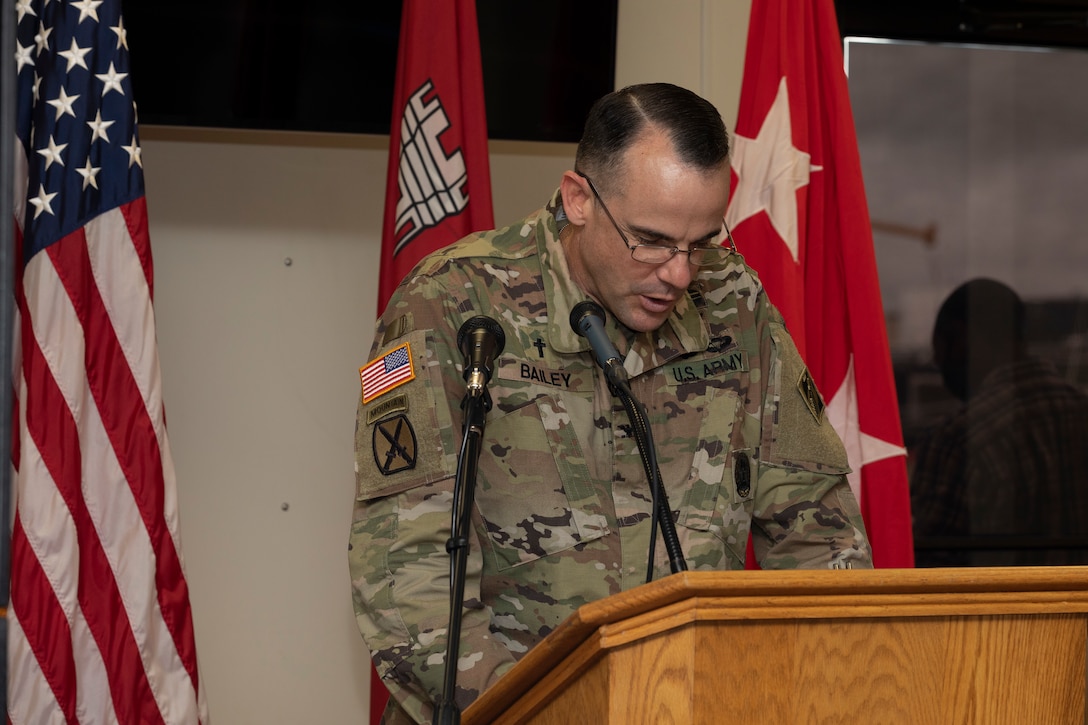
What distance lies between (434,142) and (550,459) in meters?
1.24

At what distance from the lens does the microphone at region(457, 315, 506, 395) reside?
52.9 inches

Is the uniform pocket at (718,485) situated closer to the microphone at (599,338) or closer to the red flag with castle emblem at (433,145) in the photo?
the microphone at (599,338)

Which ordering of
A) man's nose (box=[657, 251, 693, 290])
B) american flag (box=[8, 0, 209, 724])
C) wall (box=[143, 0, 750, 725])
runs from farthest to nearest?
wall (box=[143, 0, 750, 725]) < american flag (box=[8, 0, 209, 724]) < man's nose (box=[657, 251, 693, 290])

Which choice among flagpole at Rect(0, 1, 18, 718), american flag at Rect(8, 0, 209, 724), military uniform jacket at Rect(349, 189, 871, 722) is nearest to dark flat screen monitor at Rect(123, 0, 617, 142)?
american flag at Rect(8, 0, 209, 724)

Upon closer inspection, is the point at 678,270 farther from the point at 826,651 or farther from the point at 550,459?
the point at 826,651

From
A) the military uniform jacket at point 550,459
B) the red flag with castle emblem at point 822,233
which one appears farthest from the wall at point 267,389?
the military uniform jacket at point 550,459

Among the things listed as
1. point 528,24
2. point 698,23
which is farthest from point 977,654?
point 698,23

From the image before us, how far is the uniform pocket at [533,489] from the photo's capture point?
167 cm

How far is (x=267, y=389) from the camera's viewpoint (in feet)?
9.86

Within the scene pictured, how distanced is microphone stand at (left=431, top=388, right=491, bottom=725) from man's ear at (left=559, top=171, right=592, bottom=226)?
1.57 feet

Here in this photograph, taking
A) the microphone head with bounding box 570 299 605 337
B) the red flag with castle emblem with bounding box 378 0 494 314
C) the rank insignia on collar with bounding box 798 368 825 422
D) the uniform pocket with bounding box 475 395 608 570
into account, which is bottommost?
the uniform pocket with bounding box 475 395 608 570

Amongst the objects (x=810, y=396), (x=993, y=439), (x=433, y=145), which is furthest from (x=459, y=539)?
(x=993, y=439)

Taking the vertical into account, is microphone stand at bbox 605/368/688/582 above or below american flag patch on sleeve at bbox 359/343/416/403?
below

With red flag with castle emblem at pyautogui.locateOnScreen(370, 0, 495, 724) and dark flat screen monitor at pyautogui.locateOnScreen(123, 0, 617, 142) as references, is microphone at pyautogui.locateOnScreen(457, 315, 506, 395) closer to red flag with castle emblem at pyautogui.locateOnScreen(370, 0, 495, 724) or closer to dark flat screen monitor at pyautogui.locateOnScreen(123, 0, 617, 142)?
red flag with castle emblem at pyautogui.locateOnScreen(370, 0, 495, 724)
